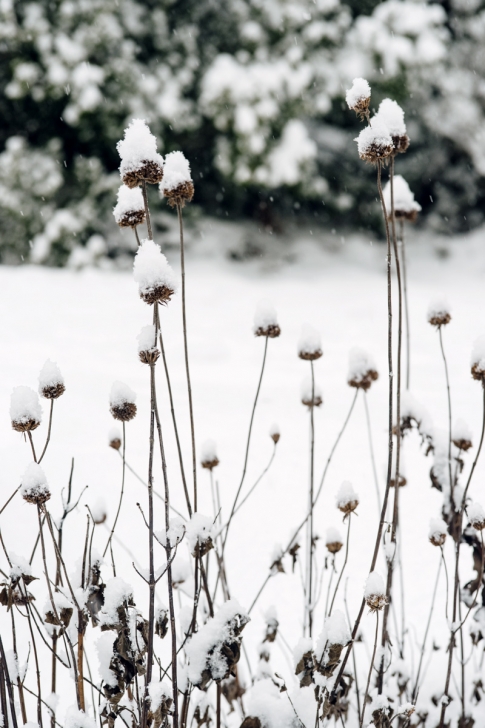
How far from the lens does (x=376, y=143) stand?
0.84 meters

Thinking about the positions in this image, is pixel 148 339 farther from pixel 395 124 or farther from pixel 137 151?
pixel 395 124

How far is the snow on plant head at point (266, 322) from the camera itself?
3.98ft

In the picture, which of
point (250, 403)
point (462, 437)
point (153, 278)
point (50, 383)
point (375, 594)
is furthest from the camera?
point (250, 403)

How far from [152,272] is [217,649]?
0.54 m

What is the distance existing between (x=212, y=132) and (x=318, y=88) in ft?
3.58

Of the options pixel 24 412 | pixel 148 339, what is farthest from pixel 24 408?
pixel 148 339

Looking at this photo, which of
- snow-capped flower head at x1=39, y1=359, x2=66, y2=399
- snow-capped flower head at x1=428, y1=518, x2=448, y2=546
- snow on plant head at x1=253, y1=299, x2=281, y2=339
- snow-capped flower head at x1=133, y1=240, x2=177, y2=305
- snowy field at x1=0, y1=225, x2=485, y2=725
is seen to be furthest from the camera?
snowy field at x1=0, y1=225, x2=485, y2=725

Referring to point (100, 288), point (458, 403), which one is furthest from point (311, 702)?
point (100, 288)

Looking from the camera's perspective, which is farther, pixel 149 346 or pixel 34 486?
pixel 34 486

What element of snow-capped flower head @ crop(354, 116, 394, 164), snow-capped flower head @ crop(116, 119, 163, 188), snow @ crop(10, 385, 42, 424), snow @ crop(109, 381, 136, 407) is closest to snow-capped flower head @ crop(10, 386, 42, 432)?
snow @ crop(10, 385, 42, 424)

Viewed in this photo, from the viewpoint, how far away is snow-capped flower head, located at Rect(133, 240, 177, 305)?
0.76 m

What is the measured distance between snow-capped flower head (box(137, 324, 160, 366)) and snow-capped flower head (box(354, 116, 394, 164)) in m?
0.38

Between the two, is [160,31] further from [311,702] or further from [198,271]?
[311,702]

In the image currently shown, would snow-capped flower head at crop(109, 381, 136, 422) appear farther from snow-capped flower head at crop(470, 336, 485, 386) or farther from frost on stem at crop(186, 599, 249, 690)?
snow-capped flower head at crop(470, 336, 485, 386)
